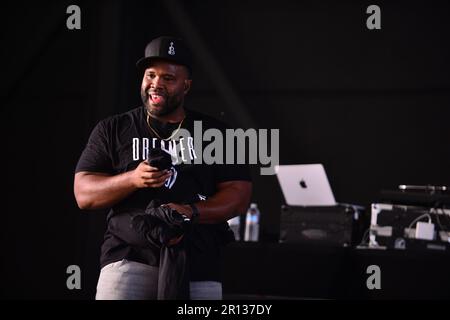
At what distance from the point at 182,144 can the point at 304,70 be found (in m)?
3.63

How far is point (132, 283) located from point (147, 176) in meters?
0.41

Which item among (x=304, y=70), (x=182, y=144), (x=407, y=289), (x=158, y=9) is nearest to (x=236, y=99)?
(x=304, y=70)

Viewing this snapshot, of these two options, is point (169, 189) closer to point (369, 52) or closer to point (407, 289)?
point (407, 289)

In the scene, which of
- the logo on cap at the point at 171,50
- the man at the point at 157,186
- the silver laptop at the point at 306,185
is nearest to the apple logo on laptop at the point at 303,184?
the silver laptop at the point at 306,185

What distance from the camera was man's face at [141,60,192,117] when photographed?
3.00m

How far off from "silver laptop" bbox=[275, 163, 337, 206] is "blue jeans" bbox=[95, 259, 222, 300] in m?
2.80

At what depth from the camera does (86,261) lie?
6.01 meters

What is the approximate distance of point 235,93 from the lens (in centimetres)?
649

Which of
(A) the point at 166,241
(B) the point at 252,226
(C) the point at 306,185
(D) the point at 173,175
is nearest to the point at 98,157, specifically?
(D) the point at 173,175

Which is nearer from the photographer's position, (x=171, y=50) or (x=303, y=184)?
(x=171, y=50)

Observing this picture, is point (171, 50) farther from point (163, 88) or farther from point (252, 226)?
point (252, 226)

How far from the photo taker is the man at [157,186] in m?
2.73

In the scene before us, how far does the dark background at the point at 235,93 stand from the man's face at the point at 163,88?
10.1ft

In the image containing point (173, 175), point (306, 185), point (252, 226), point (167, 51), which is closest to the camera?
point (173, 175)
